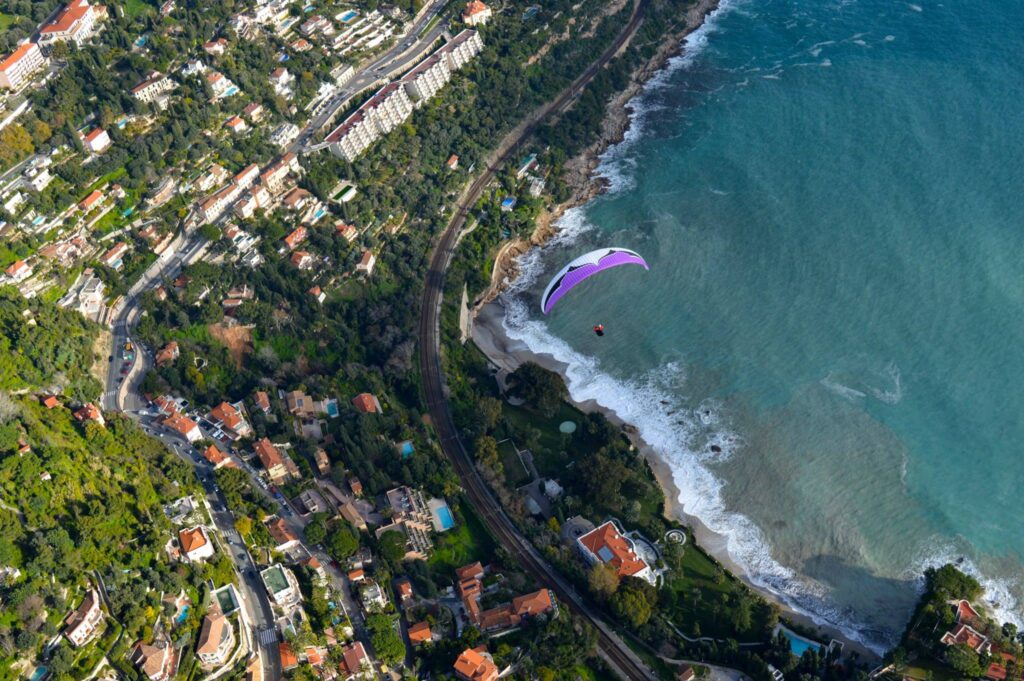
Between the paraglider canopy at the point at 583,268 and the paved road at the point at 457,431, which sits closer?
the paved road at the point at 457,431

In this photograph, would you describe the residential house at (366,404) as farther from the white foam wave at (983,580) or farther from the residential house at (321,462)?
the white foam wave at (983,580)

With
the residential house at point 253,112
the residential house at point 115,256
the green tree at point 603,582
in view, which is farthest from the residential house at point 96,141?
the green tree at point 603,582

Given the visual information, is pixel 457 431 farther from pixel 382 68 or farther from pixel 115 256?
pixel 382 68

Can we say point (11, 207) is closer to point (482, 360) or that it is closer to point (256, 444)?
point (256, 444)

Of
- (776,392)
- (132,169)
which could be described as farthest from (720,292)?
(132,169)

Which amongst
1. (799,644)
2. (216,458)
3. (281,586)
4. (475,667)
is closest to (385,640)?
(475,667)

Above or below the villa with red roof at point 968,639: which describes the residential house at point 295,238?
above

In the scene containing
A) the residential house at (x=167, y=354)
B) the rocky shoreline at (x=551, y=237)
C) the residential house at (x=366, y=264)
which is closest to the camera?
the rocky shoreline at (x=551, y=237)

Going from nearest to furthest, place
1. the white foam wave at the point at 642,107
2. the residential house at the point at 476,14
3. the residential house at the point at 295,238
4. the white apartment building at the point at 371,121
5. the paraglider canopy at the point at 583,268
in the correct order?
1. the paraglider canopy at the point at 583,268
2. the residential house at the point at 295,238
3. the white apartment building at the point at 371,121
4. the white foam wave at the point at 642,107
5. the residential house at the point at 476,14
